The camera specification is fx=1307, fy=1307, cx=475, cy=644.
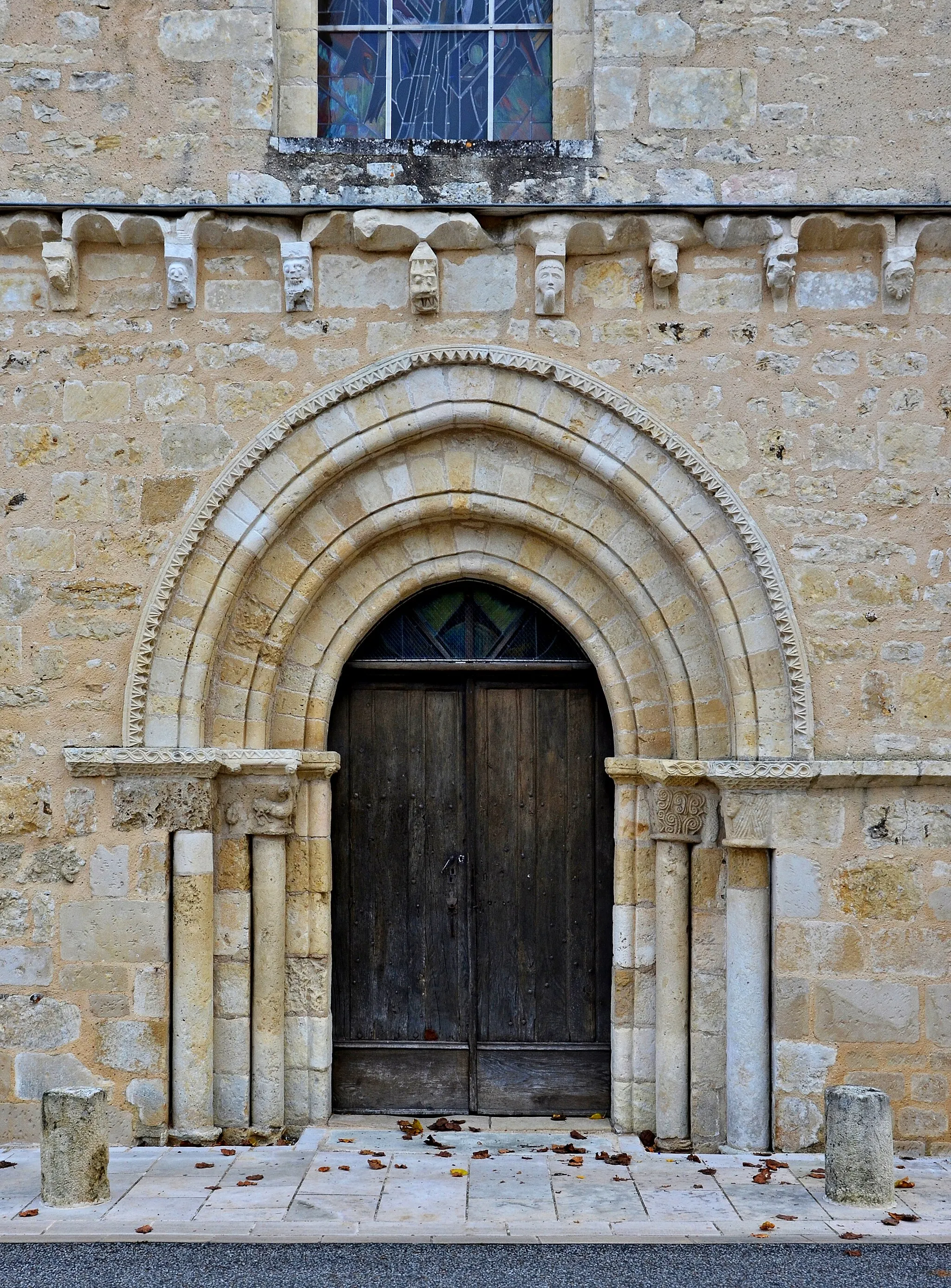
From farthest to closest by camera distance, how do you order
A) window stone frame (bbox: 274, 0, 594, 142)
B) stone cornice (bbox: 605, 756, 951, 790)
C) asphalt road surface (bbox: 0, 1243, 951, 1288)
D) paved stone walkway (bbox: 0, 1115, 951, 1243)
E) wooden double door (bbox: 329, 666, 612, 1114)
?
wooden double door (bbox: 329, 666, 612, 1114)
window stone frame (bbox: 274, 0, 594, 142)
stone cornice (bbox: 605, 756, 951, 790)
paved stone walkway (bbox: 0, 1115, 951, 1243)
asphalt road surface (bbox: 0, 1243, 951, 1288)

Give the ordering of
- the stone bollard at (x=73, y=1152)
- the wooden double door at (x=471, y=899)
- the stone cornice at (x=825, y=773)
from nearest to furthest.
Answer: the stone bollard at (x=73, y=1152)
the stone cornice at (x=825, y=773)
the wooden double door at (x=471, y=899)

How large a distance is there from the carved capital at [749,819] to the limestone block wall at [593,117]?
8.69 feet

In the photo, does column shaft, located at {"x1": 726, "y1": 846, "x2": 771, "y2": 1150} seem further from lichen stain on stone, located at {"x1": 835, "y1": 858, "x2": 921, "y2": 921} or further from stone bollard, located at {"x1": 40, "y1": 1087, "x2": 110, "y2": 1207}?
stone bollard, located at {"x1": 40, "y1": 1087, "x2": 110, "y2": 1207}

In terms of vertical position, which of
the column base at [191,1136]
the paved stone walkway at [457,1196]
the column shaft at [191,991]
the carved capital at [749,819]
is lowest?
the paved stone walkway at [457,1196]

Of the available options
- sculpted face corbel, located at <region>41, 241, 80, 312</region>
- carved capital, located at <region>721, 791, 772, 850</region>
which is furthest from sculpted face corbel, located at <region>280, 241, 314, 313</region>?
carved capital, located at <region>721, 791, 772, 850</region>

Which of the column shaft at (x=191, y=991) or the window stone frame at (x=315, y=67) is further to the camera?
the window stone frame at (x=315, y=67)

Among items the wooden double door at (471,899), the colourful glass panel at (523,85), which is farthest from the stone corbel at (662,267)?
the wooden double door at (471,899)

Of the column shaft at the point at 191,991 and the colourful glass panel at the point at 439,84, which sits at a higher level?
the colourful glass panel at the point at 439,84

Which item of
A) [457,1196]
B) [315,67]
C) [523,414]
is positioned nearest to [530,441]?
[523,414]

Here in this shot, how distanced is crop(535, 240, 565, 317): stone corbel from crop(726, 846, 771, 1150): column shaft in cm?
259

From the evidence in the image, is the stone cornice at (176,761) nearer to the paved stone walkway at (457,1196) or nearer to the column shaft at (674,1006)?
the paved stone walkway at (457,1196)

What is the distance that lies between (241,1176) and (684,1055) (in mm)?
2051

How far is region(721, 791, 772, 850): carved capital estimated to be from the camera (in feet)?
18.9

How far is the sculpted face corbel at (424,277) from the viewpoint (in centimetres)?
579
